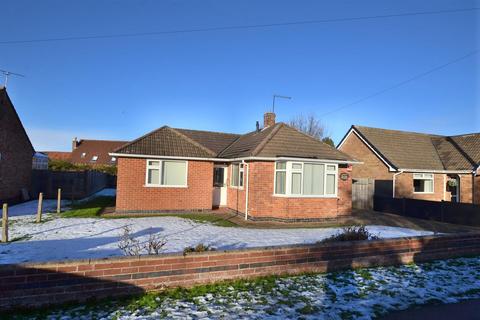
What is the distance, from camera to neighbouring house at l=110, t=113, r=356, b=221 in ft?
45.1

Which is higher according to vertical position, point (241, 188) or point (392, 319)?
point (241, 188)

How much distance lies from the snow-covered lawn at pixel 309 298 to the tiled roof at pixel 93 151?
169 ft

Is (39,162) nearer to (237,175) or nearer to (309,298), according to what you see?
(237,175)

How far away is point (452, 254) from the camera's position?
794cm

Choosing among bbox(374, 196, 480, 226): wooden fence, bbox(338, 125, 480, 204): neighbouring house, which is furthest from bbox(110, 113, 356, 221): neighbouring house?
bbox(338, 125, 480, 204): neighbouring house

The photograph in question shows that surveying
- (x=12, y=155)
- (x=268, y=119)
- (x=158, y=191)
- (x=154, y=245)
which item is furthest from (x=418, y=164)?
(x=12, y=155)

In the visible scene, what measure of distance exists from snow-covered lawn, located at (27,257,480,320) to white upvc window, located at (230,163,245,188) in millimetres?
9056

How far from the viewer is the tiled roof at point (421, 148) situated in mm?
21266

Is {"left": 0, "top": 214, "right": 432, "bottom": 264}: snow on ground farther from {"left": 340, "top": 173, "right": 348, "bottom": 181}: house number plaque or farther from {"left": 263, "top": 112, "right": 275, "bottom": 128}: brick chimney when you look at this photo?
{"left": 263, "top": 112, "right": 275, "bottom": 128}: brick chimney

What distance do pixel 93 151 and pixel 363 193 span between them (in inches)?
1918

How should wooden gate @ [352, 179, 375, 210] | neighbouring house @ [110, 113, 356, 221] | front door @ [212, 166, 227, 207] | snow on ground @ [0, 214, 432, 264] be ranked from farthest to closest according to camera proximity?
wooden gate @ [352, 179, 375, 210] < front door @ [212, 166, 227, 207] < neighbouring house @ [110, 113, 356, 221] < snow on ground @ [0, 214, 432, 264]

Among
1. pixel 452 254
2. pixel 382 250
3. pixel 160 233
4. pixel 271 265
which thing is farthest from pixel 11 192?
pixel 452 254

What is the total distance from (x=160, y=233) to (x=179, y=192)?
546 centimetres

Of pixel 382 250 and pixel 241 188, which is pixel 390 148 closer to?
pixel 241 188
